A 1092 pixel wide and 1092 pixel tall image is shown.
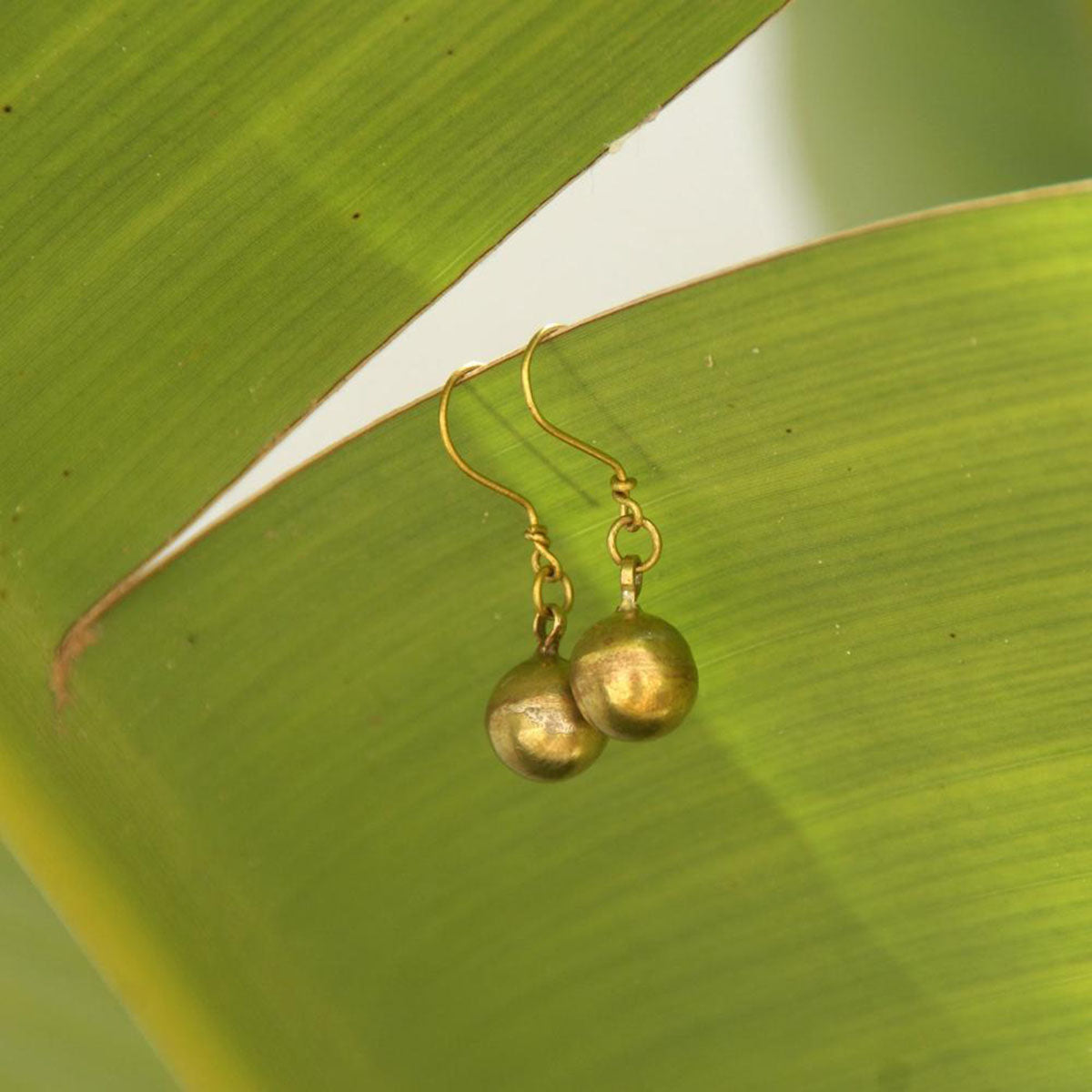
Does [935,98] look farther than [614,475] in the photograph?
Yes

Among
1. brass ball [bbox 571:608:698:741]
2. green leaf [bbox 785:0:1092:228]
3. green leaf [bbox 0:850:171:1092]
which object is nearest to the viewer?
brass ball [bbox 571:608:698:741]

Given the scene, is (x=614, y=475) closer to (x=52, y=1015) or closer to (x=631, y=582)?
(x=631, y=582)

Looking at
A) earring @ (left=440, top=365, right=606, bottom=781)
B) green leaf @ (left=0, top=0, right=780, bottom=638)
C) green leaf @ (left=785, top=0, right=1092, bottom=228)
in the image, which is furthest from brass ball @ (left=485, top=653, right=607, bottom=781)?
green leaf @ (left=785, top=0, right=1092, bottom=228)

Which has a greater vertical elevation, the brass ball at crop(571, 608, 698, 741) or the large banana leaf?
the large banana leaf

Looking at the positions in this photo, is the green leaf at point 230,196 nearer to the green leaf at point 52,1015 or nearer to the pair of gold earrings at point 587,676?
the pair of gold earrings at point 587,676

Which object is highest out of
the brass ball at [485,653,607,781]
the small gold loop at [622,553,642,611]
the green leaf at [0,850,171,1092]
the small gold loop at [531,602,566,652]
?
the small gold loop at [622,553,642,611]

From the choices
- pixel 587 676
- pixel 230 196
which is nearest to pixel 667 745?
pixel 587 676

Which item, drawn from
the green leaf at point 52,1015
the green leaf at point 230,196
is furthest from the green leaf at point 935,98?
the green leaf at point 52,1015

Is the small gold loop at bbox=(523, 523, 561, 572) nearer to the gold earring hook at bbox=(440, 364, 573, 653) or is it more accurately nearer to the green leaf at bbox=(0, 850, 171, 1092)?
the gold earring hook at bbox=(440, 364, 573, 653)
